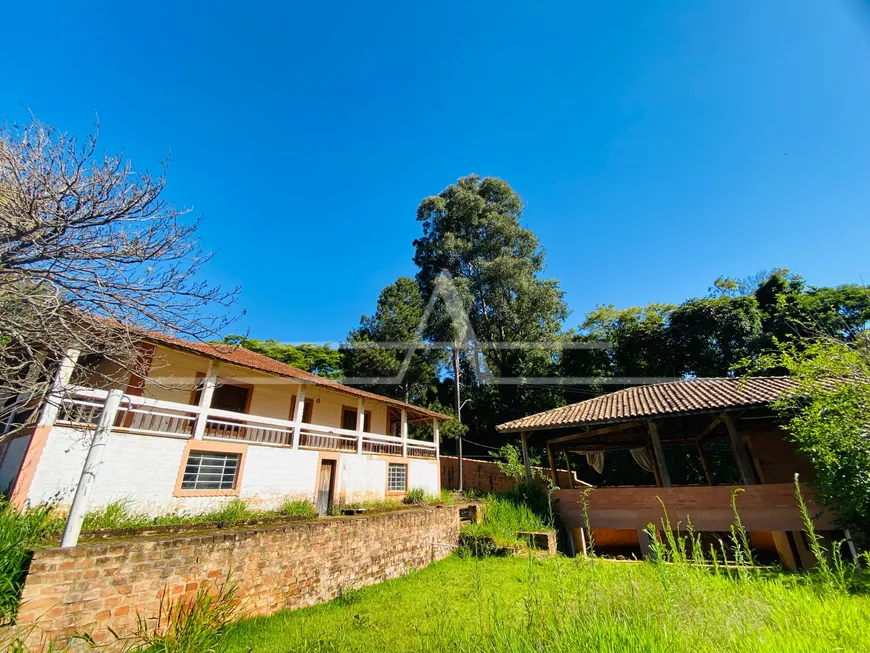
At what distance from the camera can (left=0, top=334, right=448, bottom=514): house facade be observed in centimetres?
623

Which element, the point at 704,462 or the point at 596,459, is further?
the point at 596,459

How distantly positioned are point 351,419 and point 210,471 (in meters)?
6.68

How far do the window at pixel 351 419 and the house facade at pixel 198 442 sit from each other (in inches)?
2.9

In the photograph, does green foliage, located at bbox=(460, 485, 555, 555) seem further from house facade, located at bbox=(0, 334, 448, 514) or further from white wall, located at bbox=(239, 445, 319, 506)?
white wall, located at bbox=(239, 445, 319, 506)

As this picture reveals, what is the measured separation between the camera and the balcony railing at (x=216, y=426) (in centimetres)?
691

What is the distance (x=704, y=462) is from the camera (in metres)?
12.6

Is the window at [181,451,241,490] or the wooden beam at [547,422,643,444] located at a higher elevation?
the wooden beam at [547,422,643,444]

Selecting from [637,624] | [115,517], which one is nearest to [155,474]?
[115,517]

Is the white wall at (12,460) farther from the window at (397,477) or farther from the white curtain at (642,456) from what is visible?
the white curtain at (642,456)

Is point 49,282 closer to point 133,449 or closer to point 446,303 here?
point 133,449

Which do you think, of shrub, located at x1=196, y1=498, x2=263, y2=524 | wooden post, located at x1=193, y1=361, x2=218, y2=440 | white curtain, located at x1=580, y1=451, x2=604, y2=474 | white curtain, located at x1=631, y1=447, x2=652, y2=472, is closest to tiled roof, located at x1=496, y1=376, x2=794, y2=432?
white curtain, located at x1=631, y1=447, x2=652, y2=472

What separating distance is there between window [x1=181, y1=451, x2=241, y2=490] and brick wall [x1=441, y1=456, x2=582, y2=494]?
1162 cm

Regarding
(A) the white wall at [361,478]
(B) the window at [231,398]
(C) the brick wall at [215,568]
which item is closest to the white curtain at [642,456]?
(A) the white wall at [361,478]

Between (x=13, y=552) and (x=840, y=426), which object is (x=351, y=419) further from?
(x=840, y=426)
